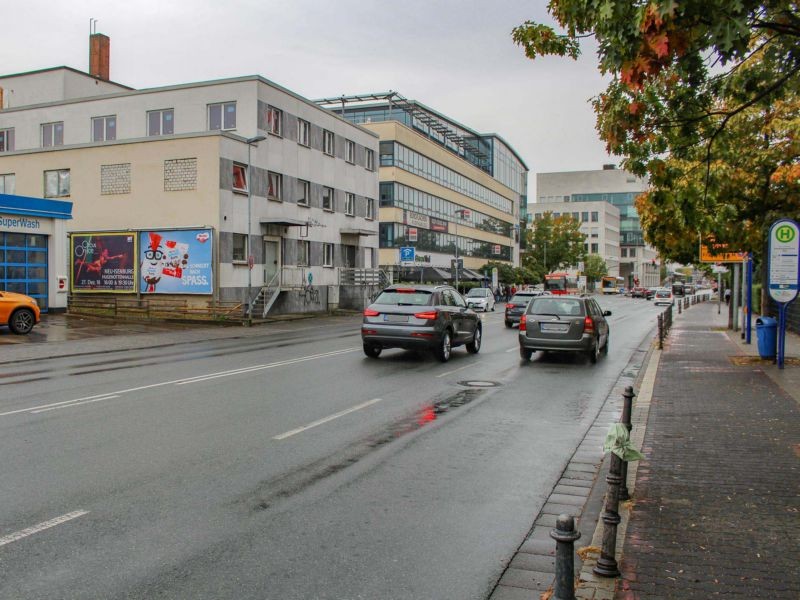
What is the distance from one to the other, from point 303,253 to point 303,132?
664 cm

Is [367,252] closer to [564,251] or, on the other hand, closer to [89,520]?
[89,520]

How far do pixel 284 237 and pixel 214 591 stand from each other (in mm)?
34005

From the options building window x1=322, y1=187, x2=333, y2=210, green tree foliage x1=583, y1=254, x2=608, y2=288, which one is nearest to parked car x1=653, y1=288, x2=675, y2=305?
building window x1=322, y1=187, x2=333, y2=210

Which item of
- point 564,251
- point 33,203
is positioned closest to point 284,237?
point 33,203

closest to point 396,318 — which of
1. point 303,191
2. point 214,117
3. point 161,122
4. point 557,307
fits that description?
point 557,307

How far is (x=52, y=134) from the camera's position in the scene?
133 feet

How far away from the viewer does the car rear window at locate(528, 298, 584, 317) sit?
52.9ft

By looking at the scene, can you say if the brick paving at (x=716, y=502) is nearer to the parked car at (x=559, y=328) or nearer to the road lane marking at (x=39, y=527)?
the road lane marking at (x=39, y=527)

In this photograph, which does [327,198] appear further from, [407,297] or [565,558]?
[565,558]

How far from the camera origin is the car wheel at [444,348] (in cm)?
1566

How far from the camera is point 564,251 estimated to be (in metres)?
99.6

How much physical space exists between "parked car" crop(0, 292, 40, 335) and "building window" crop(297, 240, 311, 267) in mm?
17531

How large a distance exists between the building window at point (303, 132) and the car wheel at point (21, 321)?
63.6 ft

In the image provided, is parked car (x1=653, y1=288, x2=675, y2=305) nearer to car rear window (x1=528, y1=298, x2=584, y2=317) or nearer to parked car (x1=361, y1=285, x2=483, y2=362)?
car rear window (x1=528, y1=298, x2=584, y2=317)
